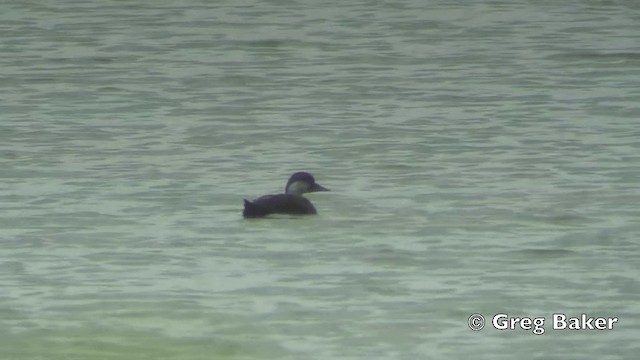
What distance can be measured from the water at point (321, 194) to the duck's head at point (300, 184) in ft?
0.37

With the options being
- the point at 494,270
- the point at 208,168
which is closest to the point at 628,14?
the point at 208,168

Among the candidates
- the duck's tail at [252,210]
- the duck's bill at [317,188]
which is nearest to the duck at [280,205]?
the duck's tail at [252,210]

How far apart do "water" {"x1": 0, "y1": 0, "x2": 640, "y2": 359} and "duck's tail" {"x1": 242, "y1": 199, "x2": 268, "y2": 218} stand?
1.6 inches

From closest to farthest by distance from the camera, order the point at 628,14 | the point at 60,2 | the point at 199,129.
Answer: the point at 199,129
the point at 628,14
the point at 60,2

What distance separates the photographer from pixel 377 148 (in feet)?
33.2

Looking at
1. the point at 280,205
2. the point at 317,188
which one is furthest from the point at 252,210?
the point at 317,188

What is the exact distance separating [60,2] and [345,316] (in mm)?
11197

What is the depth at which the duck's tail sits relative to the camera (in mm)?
8383

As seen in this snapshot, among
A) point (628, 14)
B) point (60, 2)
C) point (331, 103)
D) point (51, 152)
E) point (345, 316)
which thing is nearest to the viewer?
point (345, 316)

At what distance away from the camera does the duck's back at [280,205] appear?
27.7ft

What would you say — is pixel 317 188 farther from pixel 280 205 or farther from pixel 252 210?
pixel 252 210

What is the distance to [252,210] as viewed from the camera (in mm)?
8398

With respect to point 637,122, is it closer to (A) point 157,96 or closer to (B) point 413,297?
(A) point 157,96

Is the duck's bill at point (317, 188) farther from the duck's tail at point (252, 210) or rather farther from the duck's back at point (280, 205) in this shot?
the duck's tail at point (252, 210)
